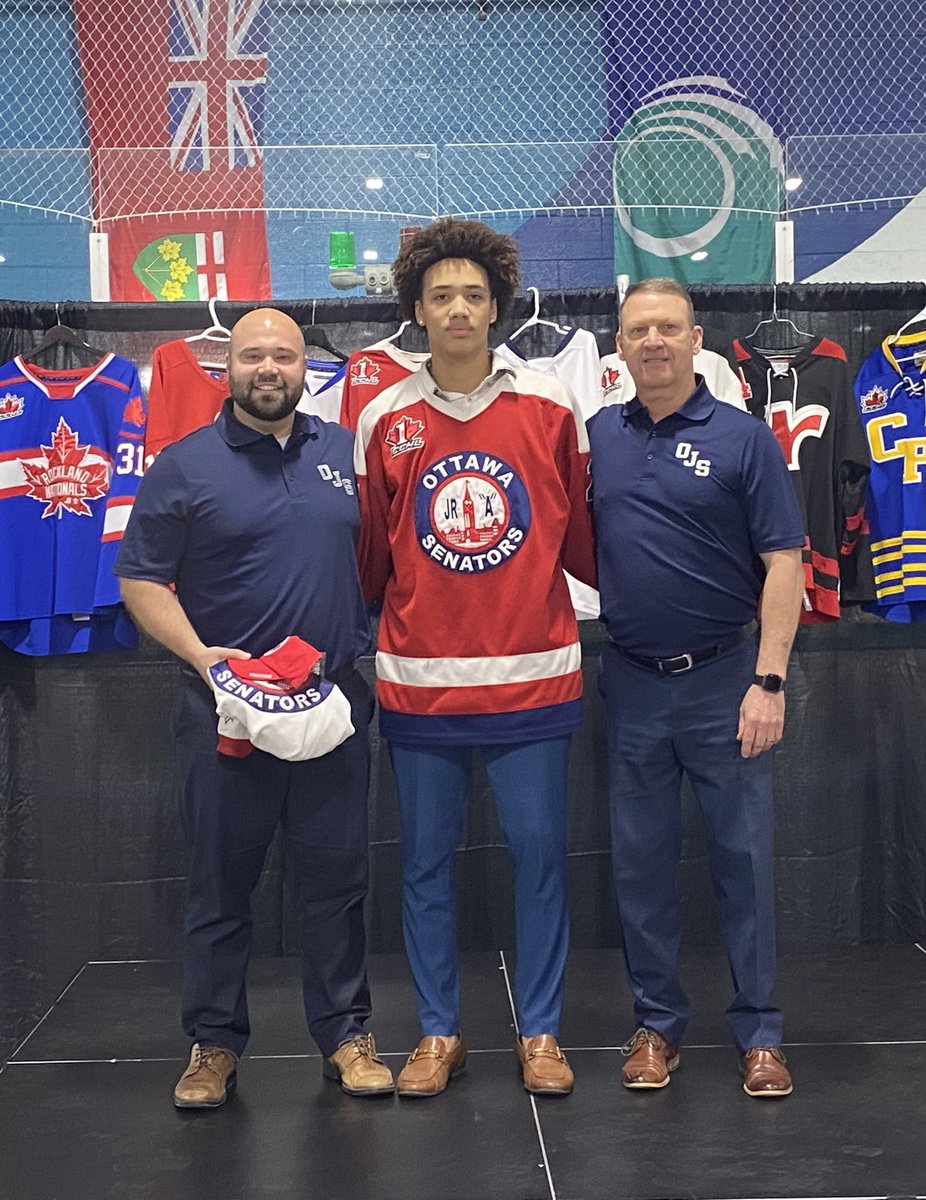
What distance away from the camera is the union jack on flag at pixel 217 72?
486 centimetres

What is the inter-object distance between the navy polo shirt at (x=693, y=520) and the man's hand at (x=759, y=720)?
144 millimetres

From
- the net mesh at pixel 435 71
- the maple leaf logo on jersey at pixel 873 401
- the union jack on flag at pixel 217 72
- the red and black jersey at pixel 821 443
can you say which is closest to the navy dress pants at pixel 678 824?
the red and black jersey at pixel 821 443

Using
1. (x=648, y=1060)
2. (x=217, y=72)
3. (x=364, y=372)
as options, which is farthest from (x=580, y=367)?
(x=217, y=72)

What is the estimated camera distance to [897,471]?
3574mm

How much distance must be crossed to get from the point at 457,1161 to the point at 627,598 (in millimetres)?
1063

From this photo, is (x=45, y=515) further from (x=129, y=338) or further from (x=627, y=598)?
(x=627, y=598)

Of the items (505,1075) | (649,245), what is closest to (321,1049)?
(505,1075)

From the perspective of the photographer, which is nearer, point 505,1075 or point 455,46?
point 505,1075

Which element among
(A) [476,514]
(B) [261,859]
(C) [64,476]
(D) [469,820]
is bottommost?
(D) [469,820]

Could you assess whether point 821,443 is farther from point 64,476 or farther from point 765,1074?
point 64,476

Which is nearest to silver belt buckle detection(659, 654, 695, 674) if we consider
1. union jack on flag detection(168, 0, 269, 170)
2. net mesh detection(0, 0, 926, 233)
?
net mesh detection(0, 0, 926, 233)

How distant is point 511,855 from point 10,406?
1.91m

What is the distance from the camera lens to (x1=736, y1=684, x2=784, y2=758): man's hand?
8.20 ft

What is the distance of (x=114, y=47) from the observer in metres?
4.95
